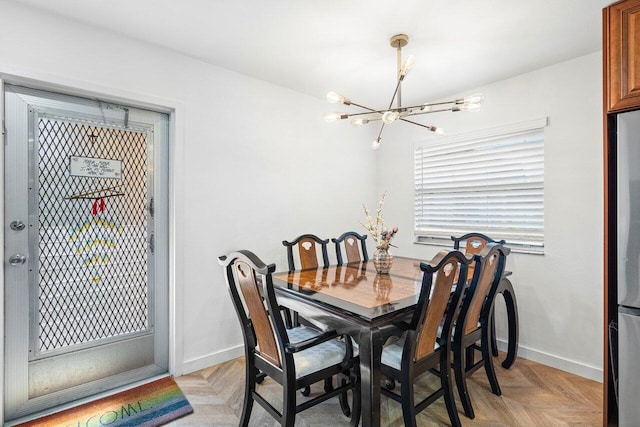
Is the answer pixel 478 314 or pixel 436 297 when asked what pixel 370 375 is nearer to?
pixel 436 297

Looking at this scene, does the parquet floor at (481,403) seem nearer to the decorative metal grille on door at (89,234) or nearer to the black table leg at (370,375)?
the black table leg at (370,375)

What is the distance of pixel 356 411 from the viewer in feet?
6.28

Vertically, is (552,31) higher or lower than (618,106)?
higher

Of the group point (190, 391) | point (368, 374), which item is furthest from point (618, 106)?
point (190, 391)

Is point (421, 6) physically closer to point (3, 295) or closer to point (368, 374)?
point (368, 374)

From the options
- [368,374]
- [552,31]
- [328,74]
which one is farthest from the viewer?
[328,74]

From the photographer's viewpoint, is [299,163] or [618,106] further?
[299,163]

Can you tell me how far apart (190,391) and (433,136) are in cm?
341

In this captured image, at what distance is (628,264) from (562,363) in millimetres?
1713

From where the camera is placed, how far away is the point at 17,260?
6.69 feet

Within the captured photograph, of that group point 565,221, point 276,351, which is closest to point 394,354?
point 276,351

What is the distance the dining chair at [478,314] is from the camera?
1913mm

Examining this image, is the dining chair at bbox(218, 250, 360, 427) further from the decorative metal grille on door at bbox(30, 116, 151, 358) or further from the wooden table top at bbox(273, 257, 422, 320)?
the decorative metal grille on door at bbox(30, 116, 151, 358)

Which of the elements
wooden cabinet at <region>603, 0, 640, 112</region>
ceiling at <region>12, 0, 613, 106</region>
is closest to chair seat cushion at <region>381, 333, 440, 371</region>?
wooden cabinet at <region>603, 0, 640, 112</region>
